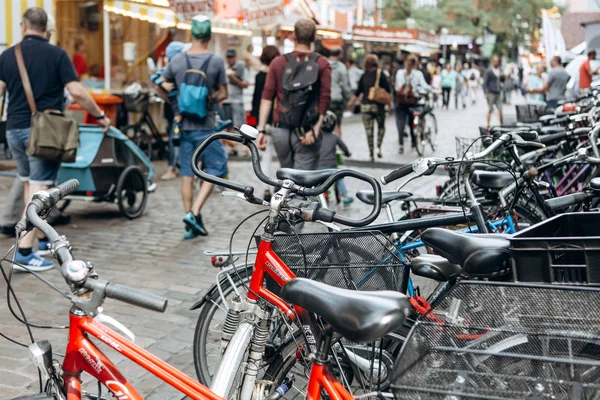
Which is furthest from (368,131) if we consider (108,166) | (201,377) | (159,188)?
(201,377)

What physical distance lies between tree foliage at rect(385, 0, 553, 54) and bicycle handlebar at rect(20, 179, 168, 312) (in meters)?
55.8

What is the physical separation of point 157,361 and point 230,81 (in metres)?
11.5

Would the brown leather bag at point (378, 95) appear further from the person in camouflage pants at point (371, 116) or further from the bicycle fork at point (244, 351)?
the bicycle fork at point (244, 351)

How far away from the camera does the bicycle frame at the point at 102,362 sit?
227 cm

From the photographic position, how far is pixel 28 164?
6.82m

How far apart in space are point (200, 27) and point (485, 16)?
55388 mm

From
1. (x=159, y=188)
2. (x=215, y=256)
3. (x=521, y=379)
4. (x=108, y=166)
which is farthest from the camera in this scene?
(x=159, y=188)

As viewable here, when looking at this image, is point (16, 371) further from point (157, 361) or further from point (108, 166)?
point (108, 166)

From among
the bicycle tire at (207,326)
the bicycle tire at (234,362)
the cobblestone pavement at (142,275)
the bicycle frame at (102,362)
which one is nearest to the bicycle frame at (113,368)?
the bicycle frame at (102,362)

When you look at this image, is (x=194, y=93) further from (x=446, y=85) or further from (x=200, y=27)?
(x=446, y=85)

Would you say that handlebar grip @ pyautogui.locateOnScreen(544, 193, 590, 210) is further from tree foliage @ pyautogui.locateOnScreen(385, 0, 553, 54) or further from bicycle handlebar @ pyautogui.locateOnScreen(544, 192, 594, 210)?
tree foliage @ pyautogui.locateOnScreen(385, 0, 553, 54)

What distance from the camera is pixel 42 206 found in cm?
239

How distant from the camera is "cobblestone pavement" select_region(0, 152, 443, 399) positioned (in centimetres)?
439

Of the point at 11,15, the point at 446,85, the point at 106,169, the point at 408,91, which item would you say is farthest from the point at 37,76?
the point at 446,85
